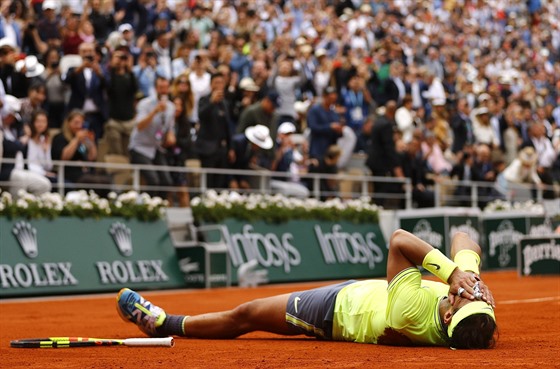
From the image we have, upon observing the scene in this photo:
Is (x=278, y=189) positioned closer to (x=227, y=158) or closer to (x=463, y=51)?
(x=227, y=158)

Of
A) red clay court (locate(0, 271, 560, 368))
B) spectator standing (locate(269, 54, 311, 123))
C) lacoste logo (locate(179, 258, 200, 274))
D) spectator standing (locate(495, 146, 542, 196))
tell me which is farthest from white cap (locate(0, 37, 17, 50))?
spectator standing (locate(495, 146, 542, 196))

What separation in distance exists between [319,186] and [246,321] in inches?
527

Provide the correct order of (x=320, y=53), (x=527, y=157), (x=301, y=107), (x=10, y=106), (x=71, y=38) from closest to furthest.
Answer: (x=10, y=106)
(x=71, y=38)
(x=301, y=107)
(x=320, y=53)
(x=527, y=157)

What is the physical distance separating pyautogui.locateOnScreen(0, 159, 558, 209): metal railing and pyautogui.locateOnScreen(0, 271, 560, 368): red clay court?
480 cm

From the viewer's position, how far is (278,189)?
2091 centimetres

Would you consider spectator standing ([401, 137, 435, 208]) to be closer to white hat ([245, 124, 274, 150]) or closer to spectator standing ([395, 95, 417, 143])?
spectator standing ([395, 95, 417, 143])

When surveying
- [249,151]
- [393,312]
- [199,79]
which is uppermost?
[199,79]

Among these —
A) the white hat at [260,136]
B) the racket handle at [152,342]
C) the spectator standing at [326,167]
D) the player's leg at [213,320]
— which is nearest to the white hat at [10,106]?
the white hat at [260,136]

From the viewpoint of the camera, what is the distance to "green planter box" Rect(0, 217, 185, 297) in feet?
51.3

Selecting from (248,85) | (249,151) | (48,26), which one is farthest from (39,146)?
(248,85)

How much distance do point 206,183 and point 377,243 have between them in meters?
4.27

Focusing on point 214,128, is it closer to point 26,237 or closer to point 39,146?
point 39,146

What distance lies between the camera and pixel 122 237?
17312 millimetres

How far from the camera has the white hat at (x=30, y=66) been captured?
17.7 metres
